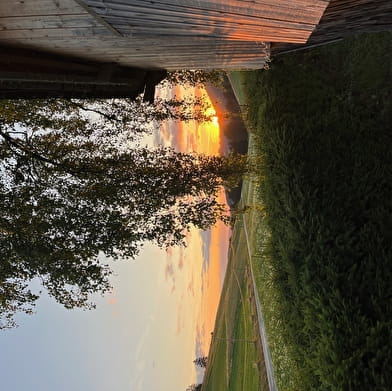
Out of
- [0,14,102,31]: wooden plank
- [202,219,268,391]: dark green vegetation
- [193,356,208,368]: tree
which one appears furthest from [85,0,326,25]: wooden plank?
[193,356,208,368]: tree

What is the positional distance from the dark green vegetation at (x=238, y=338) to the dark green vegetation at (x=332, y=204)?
6299 millimetres

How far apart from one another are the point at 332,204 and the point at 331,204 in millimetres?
17

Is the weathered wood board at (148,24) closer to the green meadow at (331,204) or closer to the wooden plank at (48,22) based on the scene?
the wooden plank at (48,22)

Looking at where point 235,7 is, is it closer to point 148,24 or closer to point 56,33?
point 148,24

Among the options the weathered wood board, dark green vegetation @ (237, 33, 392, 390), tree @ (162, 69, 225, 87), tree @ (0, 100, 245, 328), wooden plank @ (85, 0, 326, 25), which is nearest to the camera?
wooden plank @ (85, 0, 326, 25)

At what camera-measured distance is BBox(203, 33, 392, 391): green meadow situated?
21.6ft

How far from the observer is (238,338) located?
22.6 meters

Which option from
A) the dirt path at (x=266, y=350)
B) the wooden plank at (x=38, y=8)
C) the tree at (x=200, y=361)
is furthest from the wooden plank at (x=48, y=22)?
the tree at (x=200, y=361)

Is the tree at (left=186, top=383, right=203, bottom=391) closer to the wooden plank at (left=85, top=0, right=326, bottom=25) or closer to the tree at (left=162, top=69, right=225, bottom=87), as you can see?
the tree at (left=162, top=69, right=225, bottom=87)

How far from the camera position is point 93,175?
44.4 ft

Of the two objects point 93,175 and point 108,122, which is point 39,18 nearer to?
point 93,175

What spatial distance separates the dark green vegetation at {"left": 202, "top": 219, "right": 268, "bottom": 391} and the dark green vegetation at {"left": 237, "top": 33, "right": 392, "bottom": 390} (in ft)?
20.7

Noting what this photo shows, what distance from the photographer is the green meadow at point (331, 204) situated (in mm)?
6590

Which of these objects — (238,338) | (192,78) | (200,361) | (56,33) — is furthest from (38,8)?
(200,361)
